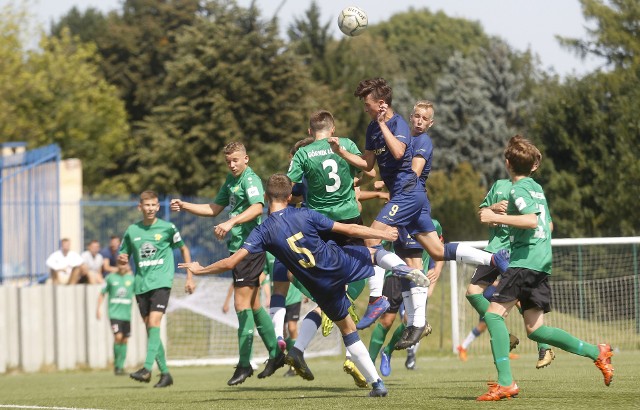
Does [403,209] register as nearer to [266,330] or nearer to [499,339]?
[499,339]

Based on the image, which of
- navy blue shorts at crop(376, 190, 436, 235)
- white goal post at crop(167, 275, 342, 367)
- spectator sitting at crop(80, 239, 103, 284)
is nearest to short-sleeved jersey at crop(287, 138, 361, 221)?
navy blue shorts at crop(376, 190, 436, 235)

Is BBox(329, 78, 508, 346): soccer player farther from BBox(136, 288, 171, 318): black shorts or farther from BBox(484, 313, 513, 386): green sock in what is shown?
BBox(136, 288, 171, 318): black shorts

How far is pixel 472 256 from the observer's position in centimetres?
1128

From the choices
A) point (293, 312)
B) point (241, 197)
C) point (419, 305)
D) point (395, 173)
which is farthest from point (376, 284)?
point (293, 312)

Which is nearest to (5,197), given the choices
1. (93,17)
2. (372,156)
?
(372,156)

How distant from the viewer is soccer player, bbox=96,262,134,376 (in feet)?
62.8

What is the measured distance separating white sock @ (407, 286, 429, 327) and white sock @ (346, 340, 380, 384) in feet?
4.88

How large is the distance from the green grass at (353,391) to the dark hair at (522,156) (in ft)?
5.74

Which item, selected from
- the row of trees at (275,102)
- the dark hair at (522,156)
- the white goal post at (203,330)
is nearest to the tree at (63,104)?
the row of trees at (275,102)

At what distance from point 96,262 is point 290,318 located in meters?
8.31

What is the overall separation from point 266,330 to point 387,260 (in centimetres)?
206

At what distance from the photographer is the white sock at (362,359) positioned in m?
9.47

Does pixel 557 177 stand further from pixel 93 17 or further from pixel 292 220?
pixel 93 17

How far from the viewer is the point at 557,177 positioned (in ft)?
107
